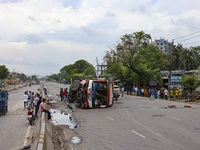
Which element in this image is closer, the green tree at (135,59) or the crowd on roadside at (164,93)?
the crowd on roadside at (164,93)

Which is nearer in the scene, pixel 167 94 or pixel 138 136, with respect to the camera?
pixel 138 136

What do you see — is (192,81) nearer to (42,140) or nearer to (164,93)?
(164,93)

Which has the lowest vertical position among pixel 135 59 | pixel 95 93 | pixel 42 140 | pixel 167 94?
pixel 42 140

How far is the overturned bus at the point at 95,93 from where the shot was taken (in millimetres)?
17625

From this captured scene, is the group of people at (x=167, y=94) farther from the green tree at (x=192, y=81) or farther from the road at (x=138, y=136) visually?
the road at (x=138, y=136)

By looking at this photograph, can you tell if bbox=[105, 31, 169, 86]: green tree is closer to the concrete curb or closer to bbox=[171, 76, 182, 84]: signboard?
bbox=[171, 76, 182, 84]: signboard

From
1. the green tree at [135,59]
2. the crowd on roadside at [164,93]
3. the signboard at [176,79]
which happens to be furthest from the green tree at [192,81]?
the green tree at [135,59]

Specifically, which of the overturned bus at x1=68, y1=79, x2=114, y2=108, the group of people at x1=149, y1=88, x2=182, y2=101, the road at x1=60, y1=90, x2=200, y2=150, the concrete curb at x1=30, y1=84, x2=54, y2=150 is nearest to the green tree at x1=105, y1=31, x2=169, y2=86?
the group of people at x1=149, y1=88, x2=182, y2=101

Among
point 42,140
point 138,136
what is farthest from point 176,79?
point 42,140

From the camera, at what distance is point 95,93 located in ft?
58.4

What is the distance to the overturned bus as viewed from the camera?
57.8ft

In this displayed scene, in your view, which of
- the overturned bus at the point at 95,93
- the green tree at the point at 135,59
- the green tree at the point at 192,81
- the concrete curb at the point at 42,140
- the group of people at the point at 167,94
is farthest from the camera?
the green tree at the point at 135,59

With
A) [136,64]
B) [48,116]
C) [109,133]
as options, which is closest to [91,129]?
[109,133]

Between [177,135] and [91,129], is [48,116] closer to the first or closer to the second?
[91,129]
